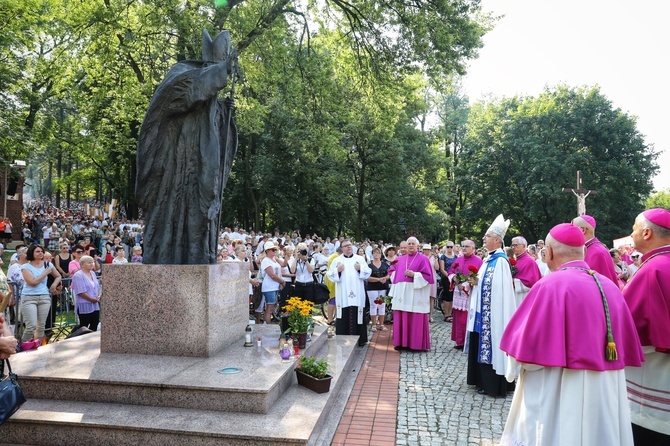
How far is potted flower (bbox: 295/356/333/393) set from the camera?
588 cm

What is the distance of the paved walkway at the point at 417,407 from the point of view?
5398 mm

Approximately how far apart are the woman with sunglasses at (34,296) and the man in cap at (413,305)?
619 centimetres

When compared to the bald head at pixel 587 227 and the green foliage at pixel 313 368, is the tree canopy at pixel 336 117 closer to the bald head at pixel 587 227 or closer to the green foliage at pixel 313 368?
the bald head at pixel 587 227

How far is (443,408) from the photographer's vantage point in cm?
644

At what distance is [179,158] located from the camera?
21.9 feet

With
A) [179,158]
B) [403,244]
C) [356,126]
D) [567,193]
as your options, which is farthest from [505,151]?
[179,158]

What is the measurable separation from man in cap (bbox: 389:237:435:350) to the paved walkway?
1.87ft

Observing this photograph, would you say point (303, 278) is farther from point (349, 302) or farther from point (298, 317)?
point (298, 317)

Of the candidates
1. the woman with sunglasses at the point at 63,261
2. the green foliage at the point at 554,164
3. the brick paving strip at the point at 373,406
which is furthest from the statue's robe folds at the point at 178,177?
the green foliage at the point at 554,164

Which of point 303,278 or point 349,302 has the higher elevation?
point 303,278

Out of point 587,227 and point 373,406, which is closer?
point 587,227

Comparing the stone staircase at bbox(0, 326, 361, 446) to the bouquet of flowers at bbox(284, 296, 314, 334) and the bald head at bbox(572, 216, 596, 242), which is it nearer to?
the bouquet of flowers at bbox(284, 296, 314, 334)

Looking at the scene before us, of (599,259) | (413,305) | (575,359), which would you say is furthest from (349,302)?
(575,359)

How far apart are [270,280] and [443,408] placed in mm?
5606
